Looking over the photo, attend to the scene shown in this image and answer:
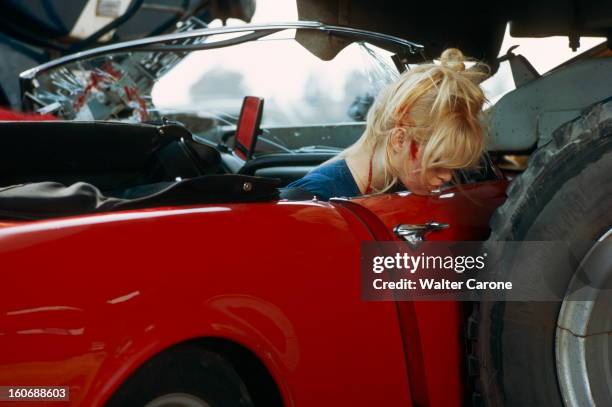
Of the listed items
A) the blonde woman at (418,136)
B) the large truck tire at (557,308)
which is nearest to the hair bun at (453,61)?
the blonde woman at (418,136)

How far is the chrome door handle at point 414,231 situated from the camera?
5.69ft

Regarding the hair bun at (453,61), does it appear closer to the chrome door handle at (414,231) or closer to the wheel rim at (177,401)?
the chrome door handle at (414,231)

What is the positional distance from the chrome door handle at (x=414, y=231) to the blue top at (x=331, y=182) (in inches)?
8.5

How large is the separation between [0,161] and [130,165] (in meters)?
A: 0.43

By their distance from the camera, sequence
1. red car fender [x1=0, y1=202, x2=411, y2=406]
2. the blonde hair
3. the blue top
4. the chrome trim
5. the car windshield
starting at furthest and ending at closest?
1. the car windshield
2. the chrome trim
3. the blue top
4. the blonde hair
5. red car fender [x1=0, y1=202, x2=411, y2=406]

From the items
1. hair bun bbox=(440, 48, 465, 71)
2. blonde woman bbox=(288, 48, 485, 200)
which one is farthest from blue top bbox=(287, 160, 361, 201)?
hair bun bbox=(440, 48, 465, 71)

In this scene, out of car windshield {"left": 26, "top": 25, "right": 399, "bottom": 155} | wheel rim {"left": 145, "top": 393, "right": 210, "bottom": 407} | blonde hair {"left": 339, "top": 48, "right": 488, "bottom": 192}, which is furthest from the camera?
car windshield {"left": 26, "top": 25, "right": 399, "bottom": 155}

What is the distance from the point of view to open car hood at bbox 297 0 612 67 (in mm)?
2754

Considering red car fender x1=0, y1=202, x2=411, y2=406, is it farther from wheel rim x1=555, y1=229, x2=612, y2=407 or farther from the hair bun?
the hair bun

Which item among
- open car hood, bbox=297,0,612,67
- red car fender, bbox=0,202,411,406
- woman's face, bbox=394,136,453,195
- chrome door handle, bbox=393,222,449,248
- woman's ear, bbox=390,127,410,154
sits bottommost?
red car fender, bbox=0,202,411,406

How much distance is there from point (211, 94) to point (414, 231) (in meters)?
4.51

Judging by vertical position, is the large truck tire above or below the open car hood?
below

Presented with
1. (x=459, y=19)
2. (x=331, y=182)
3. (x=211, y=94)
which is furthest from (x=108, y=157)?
(x=211, y=94)

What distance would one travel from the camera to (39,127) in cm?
188
